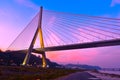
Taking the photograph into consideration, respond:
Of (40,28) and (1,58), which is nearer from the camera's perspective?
(40,28)

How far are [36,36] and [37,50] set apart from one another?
651cm

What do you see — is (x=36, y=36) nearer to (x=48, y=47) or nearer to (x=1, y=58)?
(x=48, y=47)

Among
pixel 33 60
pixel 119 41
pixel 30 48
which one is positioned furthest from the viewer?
pixel 33 60

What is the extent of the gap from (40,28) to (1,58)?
48.9 meters

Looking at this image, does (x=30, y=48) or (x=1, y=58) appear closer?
(x=30, y=48)

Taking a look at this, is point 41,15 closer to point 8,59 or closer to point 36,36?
point 36,36

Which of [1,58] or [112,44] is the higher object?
[1,58]

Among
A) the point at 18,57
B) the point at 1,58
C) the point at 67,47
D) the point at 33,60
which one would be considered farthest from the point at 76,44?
the point at 33,60

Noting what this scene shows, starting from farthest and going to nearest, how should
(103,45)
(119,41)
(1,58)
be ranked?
(1,58), (103,45), (119,41)

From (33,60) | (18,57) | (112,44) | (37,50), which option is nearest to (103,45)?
(112,44)

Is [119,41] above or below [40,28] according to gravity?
below

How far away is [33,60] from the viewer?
136m

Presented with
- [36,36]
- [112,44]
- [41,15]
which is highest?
[41,15]

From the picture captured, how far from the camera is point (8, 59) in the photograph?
360 ft
